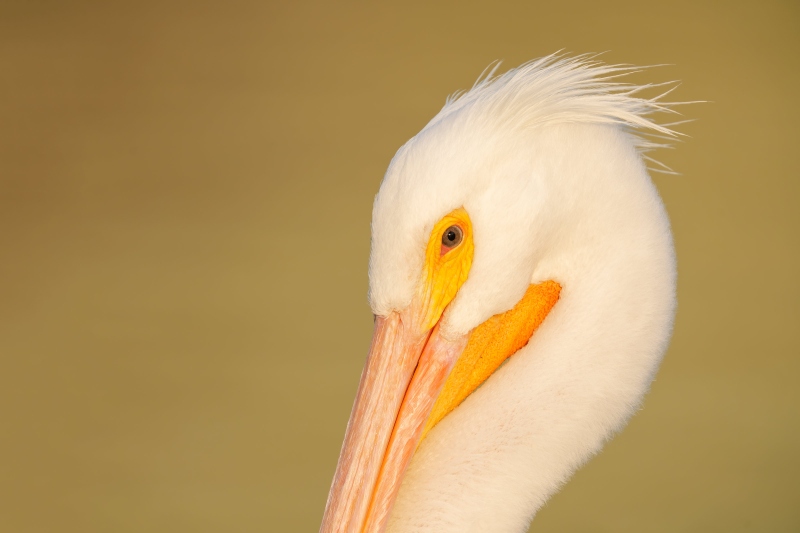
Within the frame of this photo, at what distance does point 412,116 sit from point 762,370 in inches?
94.7

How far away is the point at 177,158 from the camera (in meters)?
5.22

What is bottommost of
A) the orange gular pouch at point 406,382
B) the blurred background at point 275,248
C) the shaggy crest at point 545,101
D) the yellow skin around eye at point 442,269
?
the orange gular pouch at point 406,382

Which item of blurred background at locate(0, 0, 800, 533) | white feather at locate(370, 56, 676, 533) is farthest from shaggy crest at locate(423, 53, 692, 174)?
blurred background at locate(0, 0, 800, 533)

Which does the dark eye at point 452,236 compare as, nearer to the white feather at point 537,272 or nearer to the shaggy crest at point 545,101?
the white feather at point 537,272

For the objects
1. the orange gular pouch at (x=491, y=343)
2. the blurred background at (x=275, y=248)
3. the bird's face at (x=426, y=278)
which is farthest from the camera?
the blurred background at (x=275, y=248)

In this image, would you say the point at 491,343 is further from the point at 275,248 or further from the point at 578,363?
the point at 275,248

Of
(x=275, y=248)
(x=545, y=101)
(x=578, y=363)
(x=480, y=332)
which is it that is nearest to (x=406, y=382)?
(x=480, y=332)

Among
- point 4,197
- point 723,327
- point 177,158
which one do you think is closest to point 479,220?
point 723,327

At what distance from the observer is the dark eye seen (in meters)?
1.48

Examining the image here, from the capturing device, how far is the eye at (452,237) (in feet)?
4.86

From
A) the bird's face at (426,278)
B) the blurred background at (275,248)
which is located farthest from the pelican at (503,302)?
the blurred background at (275,248)

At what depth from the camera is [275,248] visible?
4969 mm

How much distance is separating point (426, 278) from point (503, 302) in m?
0.16

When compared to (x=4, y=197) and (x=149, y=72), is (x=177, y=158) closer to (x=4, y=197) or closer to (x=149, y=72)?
(x=149, y=72)
